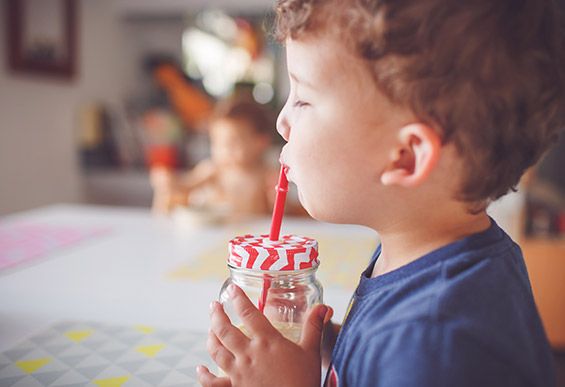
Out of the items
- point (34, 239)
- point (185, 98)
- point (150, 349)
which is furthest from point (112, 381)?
point (185, 98)

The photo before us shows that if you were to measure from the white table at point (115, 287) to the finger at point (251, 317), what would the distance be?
0.23m

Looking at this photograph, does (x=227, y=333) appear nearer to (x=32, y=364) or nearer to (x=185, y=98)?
(x=32, y=364)

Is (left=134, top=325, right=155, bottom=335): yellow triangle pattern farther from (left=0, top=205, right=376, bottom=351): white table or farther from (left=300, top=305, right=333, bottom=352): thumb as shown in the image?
(left=300, top=305, right=333, bottom=352): thumb

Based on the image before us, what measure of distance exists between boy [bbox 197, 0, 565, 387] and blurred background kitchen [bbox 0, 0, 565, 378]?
177 cm

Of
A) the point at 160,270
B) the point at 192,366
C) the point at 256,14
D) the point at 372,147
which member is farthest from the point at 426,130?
the point at 256,14

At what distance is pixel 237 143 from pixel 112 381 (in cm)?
153

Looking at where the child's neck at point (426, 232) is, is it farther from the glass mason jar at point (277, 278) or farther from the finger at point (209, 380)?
the finger at point (209, 380)

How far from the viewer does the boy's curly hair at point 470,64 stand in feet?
1.45

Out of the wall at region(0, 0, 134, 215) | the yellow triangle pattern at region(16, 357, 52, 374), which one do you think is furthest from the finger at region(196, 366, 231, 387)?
the wall at region(0, 0, 134, 215)

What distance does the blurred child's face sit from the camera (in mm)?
2047

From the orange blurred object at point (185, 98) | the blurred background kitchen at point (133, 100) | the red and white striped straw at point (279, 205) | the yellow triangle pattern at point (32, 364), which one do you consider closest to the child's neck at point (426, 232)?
the red and white striped straw at point (279, 205)

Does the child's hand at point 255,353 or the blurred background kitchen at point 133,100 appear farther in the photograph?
the blurred background kitchen at point 133,100

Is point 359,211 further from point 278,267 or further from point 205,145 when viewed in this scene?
point 205,145

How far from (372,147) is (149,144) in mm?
2697
